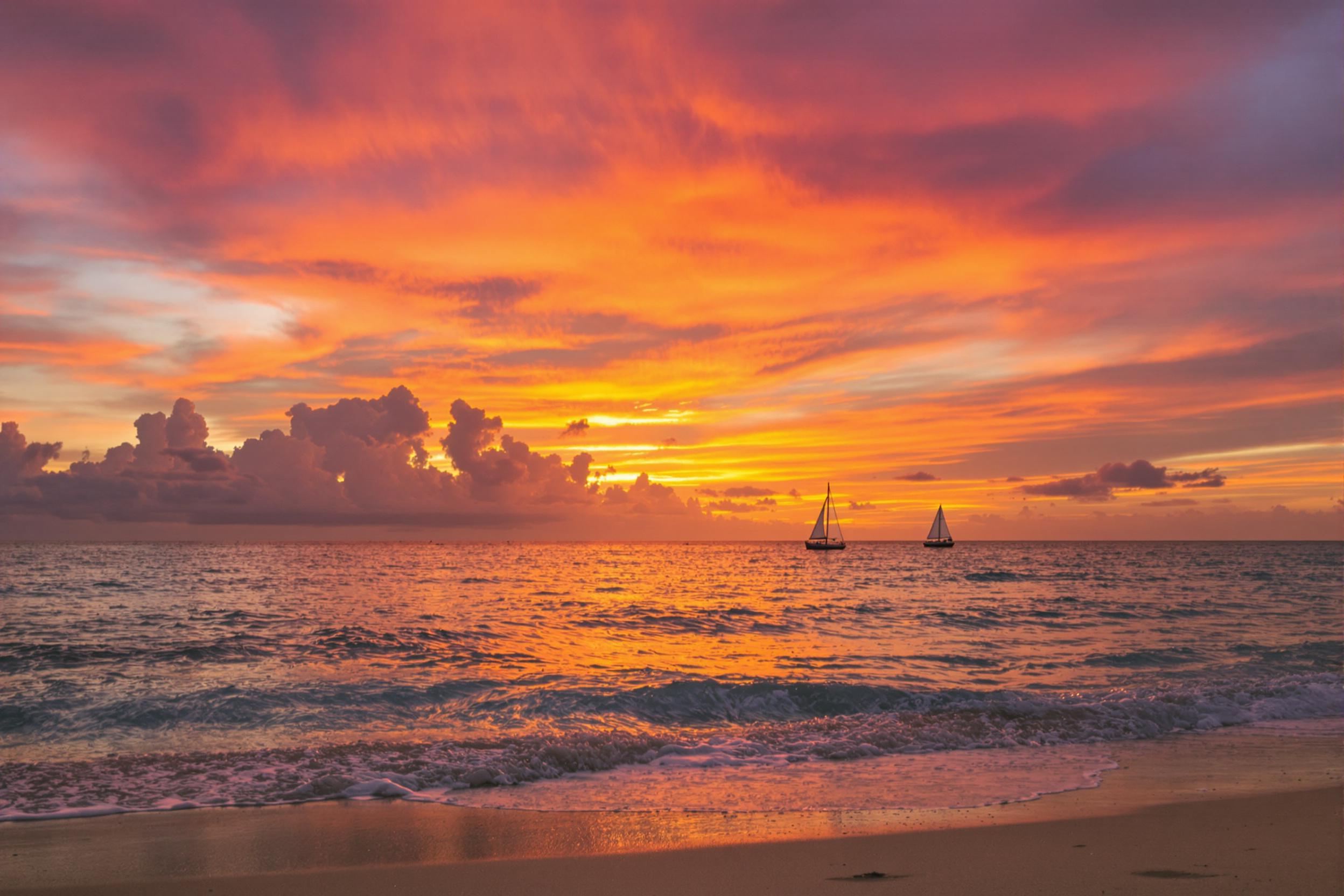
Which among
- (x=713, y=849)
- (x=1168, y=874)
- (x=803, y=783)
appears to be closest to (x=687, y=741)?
(x=803, y=783)

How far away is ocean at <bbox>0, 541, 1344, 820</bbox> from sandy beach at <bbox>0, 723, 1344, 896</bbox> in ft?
2.83

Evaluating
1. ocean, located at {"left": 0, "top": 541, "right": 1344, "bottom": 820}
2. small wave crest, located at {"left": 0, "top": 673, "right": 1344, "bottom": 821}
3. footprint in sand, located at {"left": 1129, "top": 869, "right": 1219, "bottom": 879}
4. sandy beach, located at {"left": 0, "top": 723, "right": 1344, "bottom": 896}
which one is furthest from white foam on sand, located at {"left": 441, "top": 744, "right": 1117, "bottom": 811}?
footprint in sand, located at {"left": 1129, "top": 869, "right": 1219, "bottom": 879}

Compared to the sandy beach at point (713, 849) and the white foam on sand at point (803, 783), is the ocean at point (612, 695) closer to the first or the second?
the white foam on sand at point (803, 783)

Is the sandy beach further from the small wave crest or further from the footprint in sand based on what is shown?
the small wave crest

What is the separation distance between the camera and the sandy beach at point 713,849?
25.4 feet

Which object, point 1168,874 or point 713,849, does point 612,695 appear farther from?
point 1168,874

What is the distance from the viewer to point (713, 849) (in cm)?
878

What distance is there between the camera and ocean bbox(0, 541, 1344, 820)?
12070 mm

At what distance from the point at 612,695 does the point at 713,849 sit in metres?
10.5

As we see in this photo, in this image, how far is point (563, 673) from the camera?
21.9 meters

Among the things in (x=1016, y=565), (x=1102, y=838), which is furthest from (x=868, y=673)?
(x=1016, y=565)

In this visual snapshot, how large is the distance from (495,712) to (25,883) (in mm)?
10047

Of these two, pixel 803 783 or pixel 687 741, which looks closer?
pixel 803 783

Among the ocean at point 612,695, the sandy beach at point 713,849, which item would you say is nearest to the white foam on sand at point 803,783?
the ocean at point 612,695
